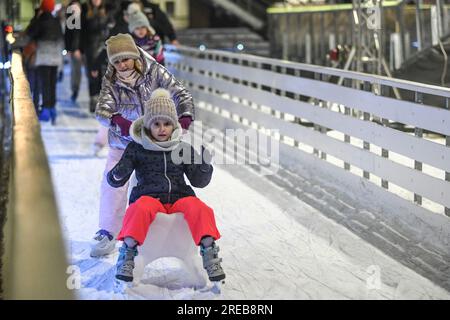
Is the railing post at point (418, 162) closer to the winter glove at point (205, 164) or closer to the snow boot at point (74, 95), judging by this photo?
the winter glove at point (205, 164)

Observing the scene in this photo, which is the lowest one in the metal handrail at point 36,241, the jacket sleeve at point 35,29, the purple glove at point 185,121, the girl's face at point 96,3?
the metal handrail at point 36,241

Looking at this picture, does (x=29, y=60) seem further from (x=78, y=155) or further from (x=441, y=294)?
(x=441, y=294)

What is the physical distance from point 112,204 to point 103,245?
0.27 meters

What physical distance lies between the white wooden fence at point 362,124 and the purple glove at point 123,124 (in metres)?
2.21

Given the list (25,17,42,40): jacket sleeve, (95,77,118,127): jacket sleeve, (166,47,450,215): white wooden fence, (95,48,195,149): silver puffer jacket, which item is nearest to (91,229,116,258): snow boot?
(95,48,195,149): silver puffer jacket

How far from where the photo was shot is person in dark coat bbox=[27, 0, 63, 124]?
13.5m

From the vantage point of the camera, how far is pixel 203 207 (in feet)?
18.1

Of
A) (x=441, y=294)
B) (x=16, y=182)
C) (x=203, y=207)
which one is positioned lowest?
(x=441, y=294)

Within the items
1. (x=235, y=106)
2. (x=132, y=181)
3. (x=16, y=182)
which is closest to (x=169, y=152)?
(x=132, y=181)

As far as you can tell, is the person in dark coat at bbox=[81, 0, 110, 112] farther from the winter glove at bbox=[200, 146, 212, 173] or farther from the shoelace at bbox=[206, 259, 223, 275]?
the shoelace at bbox=[206, 259, 223, 275]

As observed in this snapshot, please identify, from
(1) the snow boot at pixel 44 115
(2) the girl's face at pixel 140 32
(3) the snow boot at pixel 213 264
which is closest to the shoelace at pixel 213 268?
(3) the snow boot at pixel 213 264

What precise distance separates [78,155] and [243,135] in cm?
201

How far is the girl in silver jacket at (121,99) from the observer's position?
639 centimetres

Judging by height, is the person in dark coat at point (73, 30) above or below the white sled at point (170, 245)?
above
